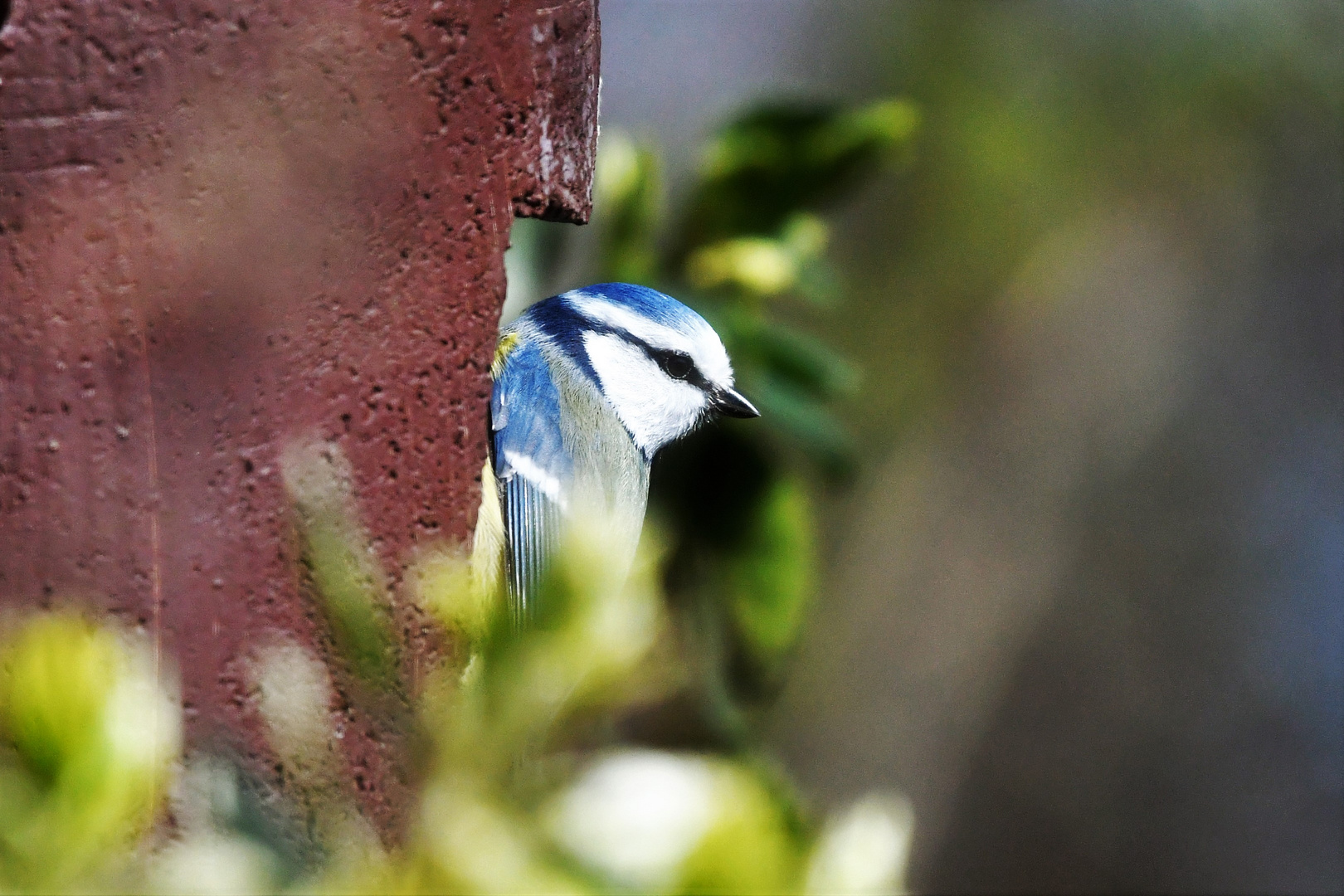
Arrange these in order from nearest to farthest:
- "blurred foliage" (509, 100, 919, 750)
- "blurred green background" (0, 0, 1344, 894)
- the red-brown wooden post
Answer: the red-brown wooden post
"blurred foliage" (509, 100, 919, 750)
"blurred green background" (0, 0, 1344, 894)

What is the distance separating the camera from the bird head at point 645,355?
1465 millimetres

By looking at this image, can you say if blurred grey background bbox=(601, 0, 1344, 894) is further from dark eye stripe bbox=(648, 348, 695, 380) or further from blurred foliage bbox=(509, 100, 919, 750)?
dark eye stripe bbox=(648, 348, 695, 380)

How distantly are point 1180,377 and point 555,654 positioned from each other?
145 inches

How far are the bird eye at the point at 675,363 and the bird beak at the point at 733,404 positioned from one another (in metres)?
0.05

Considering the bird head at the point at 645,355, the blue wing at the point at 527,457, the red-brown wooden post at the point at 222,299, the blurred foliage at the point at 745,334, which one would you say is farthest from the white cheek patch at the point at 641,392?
the red-brown wooden post at the point at 222,299

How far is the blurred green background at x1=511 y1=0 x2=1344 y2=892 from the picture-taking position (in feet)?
11.2

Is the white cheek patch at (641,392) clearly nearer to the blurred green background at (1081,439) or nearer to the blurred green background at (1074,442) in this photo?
the blurred green background at (1074,442)

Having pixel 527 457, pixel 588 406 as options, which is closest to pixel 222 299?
pixel 527 457

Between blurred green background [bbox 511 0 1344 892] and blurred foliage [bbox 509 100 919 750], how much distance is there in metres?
1.08

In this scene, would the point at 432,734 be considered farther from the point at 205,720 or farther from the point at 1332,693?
the point at 1332,693

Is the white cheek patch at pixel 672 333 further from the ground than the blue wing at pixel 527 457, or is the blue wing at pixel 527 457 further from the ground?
the white cheek patch at pixel 672 333

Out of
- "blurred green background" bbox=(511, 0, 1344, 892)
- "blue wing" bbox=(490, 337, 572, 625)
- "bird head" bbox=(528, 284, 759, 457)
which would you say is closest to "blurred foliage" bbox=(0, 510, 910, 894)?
"blue wing" bbox=(490, 337, 572, 625)

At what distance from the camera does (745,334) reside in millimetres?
1988

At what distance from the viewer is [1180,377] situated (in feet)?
12.3
